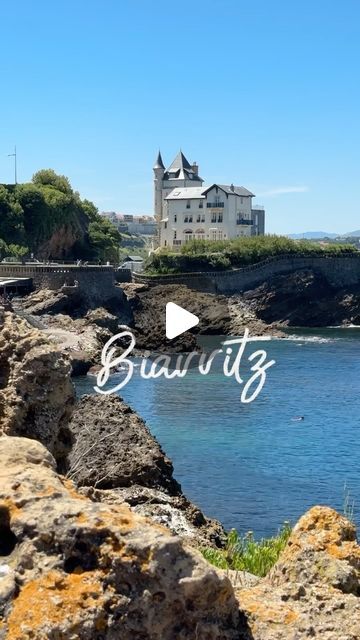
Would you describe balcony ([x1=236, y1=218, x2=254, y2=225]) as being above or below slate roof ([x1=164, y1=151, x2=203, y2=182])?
below

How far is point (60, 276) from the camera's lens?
88.0 m

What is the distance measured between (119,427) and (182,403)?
25.9m

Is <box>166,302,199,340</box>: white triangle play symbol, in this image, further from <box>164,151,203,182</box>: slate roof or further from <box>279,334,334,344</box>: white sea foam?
<box>164,151,203,182</box>: slate roof

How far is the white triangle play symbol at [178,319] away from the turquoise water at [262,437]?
15683 mm

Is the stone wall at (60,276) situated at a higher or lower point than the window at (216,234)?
lower

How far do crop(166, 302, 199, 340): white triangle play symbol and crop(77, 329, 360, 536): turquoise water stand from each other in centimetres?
1568

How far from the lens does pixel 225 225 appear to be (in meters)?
132

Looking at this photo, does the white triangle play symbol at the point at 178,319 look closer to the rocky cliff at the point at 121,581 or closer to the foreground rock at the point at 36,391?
the foreground rock at the point at 36,391

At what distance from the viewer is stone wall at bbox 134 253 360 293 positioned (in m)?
104

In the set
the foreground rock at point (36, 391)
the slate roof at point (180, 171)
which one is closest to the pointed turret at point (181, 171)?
the slate roof at point (180, 171)

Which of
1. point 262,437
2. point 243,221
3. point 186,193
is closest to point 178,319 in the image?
point 186,193

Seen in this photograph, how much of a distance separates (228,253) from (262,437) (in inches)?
2682

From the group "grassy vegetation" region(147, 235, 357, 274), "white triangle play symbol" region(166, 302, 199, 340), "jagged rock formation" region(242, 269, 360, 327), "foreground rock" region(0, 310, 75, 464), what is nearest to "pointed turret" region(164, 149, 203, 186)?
"grassy vegetation" region(147, 235, 357, 274)

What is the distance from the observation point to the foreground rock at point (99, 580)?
17.0 feet
